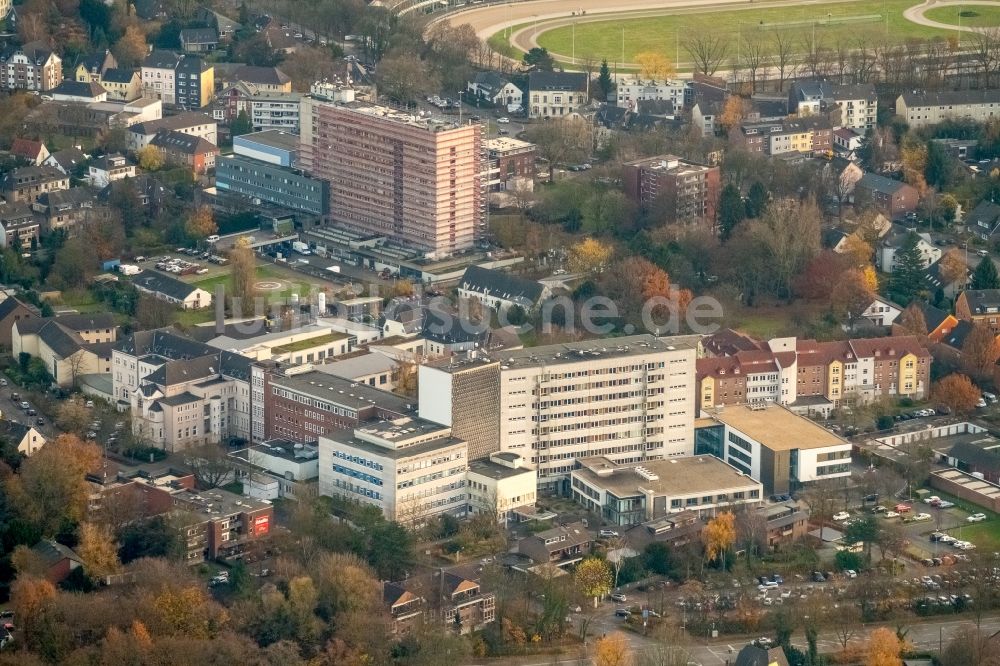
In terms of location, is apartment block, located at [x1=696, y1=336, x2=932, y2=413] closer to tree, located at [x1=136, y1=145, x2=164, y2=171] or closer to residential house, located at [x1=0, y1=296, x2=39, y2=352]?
residential house, located at [x1=0, y1=296, x2=39, y2=352]

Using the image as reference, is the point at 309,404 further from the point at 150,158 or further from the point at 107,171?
the point at 150,158

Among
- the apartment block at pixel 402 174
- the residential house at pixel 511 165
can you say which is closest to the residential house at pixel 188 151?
the apartment block at pixel 402 174

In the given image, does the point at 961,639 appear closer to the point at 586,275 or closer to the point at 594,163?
the point at 586,275

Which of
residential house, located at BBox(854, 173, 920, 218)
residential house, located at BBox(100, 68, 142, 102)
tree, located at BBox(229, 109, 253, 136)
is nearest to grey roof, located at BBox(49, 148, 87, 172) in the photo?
tree, located at BBox(229, 109, 253, 136)

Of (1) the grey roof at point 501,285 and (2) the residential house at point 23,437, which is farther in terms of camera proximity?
(1) the grey roof at point 501,285

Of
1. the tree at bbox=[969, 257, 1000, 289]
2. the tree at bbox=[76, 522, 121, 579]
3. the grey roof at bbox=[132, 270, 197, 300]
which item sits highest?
the tree at bbox=[969, 257, 1000, 289]

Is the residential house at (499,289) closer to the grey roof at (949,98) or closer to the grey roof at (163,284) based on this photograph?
the grey roof at (163,284)
